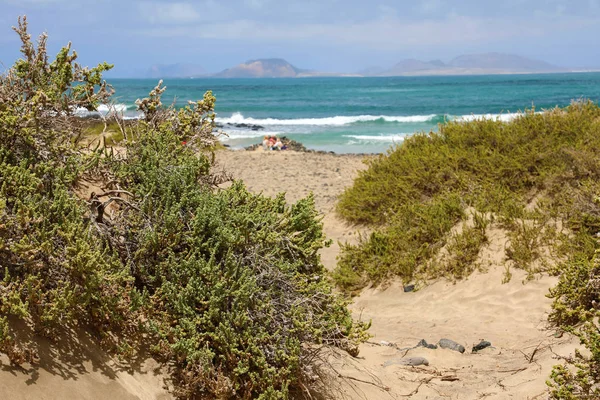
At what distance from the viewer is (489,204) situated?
28.0 feet

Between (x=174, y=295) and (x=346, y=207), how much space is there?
751 centimetres

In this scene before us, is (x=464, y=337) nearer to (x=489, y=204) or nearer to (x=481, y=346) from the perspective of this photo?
(x=481, y=346)

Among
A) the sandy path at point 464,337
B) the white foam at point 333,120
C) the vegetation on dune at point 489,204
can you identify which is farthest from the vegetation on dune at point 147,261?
the white foam at point 333,120

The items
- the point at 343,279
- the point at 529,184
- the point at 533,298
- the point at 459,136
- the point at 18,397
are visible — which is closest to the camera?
the point at 18,397

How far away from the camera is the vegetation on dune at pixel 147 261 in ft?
11.2

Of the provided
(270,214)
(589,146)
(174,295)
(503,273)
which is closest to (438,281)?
(503,273)

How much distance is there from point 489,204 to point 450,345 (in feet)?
10.4

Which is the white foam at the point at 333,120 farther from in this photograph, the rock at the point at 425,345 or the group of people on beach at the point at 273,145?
the rock at the point at 425,345

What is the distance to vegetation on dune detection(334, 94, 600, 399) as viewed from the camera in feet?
23.7

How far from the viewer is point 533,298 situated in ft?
22.5

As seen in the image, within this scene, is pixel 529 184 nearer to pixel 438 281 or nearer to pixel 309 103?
pixel 438 281

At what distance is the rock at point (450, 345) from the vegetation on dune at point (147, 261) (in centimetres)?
184

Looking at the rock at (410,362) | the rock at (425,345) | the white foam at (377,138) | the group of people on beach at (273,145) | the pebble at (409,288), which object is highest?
the group of people on beach at (273,145)

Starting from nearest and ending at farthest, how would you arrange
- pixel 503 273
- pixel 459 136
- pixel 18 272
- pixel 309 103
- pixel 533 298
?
pixel 18 272 < pixel 533 298 < pixel 503 273 < pixel 459 136 < pixel 309 103
